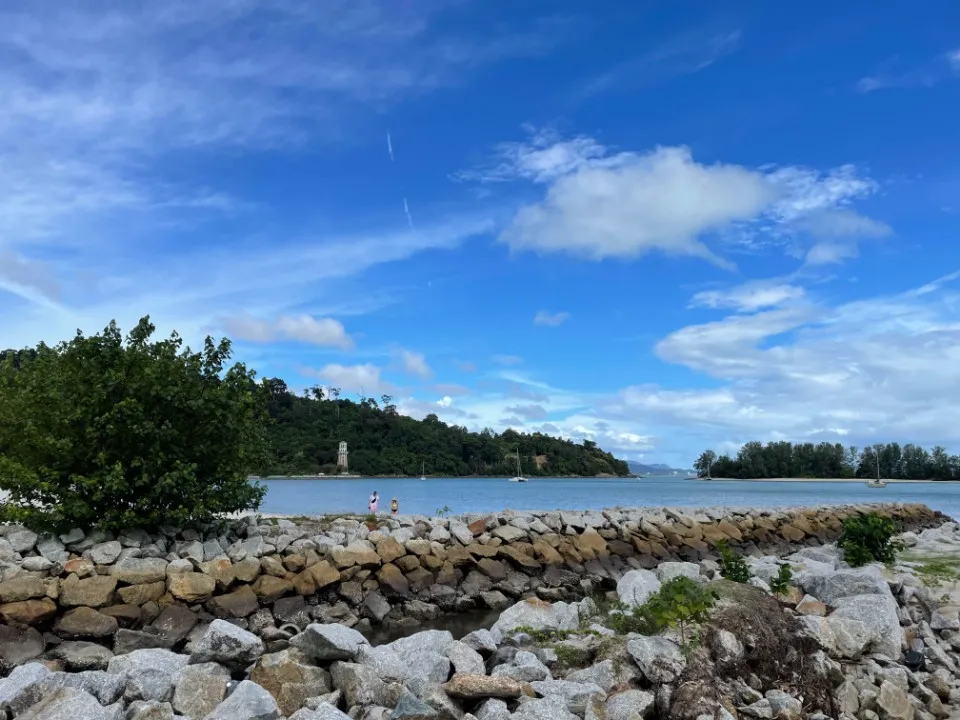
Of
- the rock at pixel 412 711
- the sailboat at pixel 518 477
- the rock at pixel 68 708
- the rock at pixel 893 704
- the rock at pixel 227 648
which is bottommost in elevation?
the rock at pixel 893 704

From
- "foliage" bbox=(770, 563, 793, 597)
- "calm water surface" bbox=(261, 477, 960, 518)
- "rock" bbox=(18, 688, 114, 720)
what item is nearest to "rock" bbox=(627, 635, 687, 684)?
"foliage" bbox=(770, 563, 793, 597)

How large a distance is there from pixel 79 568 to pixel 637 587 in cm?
723

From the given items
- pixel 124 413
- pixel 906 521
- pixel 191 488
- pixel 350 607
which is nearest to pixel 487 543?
pixel 350 607

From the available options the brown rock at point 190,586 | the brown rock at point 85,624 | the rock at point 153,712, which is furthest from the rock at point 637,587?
the brown rock at point 85,624

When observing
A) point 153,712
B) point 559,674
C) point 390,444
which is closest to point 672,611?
point 559,674

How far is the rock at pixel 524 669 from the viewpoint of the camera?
605 centimetres

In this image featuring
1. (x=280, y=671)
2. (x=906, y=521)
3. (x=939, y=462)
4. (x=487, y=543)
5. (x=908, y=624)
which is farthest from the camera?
(x=939, y=462)

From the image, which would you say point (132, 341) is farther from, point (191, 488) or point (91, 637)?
point (91, 637)

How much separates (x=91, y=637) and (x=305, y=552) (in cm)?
324

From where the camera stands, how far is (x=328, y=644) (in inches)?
232

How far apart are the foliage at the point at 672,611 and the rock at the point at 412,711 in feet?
7.54

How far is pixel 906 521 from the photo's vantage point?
31.2m

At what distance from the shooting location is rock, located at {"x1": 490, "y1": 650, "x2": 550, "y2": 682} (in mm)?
6055

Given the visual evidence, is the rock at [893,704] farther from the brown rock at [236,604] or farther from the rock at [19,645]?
the rock at [19,645]
